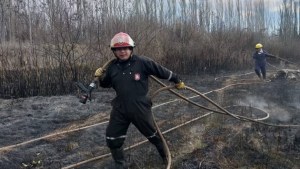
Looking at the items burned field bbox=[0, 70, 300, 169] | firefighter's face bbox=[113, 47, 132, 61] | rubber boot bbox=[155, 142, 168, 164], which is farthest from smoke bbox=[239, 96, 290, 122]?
firefighter's face bbox=[113, 47, 132, 61]

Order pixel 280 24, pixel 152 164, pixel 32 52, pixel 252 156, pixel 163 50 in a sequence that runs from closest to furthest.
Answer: pixel 152 164 < pixel 252 156 < pixel 32 52 < pixel 163 50 < pixel 280 24

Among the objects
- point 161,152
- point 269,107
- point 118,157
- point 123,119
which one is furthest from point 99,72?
point 269,107

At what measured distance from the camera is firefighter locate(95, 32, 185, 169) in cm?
458

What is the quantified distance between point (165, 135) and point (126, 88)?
224 centimetres

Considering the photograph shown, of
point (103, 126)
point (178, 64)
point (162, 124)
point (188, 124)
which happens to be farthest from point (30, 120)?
point (178, 64)

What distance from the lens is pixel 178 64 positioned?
661 inches

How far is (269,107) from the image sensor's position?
9516mm

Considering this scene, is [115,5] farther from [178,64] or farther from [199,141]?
[199,141]

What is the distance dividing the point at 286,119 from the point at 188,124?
2411 mm

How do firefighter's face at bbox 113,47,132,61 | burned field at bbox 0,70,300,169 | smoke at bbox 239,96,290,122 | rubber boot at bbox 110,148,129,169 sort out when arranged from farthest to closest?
smoke at bbox 239,96,290,122 < burned field at bbox 0,70,300,169 < rubber boot at bbox 110,148,129,169 < firefighter's face at bbox 113,47,132,61

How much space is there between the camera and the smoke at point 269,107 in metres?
8.27

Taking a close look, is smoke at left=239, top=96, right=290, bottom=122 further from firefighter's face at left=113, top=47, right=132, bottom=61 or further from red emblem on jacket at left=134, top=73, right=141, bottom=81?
firefighter's face at left=113, top=47, right=132, bottom=61

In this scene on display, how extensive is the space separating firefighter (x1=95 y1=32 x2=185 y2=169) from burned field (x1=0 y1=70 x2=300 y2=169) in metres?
0.67

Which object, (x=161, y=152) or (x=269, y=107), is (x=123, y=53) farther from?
(x=269, y=107)
